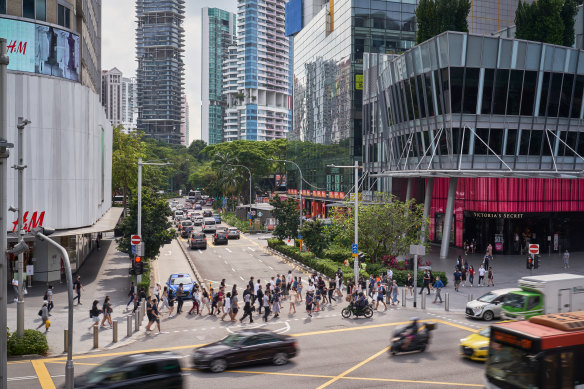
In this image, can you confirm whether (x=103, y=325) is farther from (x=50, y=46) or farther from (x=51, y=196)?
(x=50, y=46)

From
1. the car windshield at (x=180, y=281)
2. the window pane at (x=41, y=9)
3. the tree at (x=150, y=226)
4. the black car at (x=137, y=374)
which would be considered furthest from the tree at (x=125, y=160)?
the black car at (x=137, y=374)

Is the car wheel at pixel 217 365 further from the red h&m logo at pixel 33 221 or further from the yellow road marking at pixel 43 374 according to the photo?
the red h&m logo at pixel 33 221

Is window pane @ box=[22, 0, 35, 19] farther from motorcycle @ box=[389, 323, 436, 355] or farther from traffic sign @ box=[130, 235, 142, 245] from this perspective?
motorcycle @ box=[389, 323, 436, 355]

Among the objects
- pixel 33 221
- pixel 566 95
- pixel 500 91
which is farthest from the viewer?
pixel 566 95

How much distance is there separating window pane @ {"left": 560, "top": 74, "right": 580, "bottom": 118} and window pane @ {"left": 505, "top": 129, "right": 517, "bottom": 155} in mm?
5134

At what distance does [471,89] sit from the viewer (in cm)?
4628

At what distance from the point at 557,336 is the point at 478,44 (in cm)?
3715

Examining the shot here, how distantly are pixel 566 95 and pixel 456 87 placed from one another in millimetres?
10911

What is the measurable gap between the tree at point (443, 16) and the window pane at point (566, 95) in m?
12.1

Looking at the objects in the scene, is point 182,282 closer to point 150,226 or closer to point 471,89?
point 150,226

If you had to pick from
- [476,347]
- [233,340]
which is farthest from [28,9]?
[476,347]

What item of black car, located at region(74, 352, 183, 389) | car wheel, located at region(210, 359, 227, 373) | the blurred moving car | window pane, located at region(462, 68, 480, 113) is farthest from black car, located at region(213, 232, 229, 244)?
black car, located at region(74, 352, 183, 389)

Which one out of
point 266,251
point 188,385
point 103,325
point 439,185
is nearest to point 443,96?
point 439,185

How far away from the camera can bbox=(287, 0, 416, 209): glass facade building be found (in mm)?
72625
